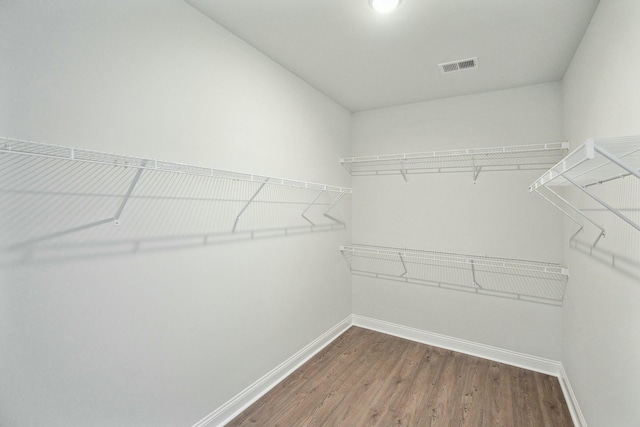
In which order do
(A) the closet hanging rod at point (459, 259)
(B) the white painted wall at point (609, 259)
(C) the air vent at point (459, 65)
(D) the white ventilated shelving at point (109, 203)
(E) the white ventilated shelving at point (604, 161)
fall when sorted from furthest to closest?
(A) the closet hanging rod at point (459, 259) → (C) the air vent at point (459, 65) → (B) the white painted wall at point (609, 259) → (D) the white ventilated shelving at point (109, 203) → (E) the white ventilated shelving at point (604, 161)

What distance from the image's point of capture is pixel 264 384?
228 centimetres

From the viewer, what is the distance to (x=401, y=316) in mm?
3293

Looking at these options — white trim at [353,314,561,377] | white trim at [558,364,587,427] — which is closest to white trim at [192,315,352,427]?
white trim at [353,314,561,377]

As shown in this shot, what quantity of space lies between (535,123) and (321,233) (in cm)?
217

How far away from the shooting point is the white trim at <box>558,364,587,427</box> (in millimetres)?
1896

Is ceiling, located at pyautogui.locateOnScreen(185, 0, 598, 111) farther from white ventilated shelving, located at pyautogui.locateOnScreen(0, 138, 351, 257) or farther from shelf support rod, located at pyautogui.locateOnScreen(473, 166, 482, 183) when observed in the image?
white ventilated shelving, located at pyautogui.locateOnScreen(0, 138, 351, 257)

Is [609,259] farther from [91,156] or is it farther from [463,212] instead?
[91,156]

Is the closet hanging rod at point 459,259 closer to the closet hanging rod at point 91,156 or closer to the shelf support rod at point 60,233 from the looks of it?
the closet hanging rod at point 91,156

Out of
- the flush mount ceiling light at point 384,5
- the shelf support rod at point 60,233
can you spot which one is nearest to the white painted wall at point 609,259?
the flush mount ceiling light at point 384,5

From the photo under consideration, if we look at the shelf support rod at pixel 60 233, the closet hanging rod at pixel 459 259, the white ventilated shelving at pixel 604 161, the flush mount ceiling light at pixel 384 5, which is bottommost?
the closet hanging rod at pixel 459 259

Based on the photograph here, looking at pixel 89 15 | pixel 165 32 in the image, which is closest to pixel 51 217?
→ pixel 89 15

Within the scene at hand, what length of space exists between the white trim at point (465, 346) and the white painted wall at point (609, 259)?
1.63 feet

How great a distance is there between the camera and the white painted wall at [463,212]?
2654 millimetres

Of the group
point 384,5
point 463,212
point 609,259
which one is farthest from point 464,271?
point 384,5
